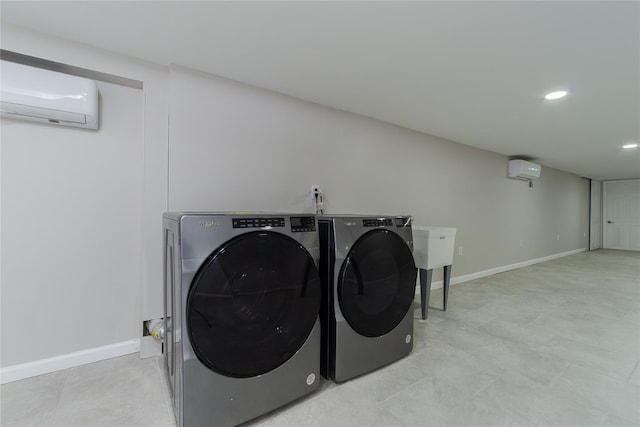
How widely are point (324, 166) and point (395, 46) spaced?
44.0 inches

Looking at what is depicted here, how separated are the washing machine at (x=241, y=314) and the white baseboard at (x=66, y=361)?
0.65 meters

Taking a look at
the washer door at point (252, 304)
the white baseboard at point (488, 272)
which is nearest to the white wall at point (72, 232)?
the washer door at point (252, 304)

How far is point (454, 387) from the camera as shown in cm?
149

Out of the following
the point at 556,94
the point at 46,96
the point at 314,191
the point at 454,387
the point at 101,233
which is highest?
the point at 556,94

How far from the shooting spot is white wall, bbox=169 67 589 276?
188 centimetres

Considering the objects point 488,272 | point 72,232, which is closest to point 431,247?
point 488,272

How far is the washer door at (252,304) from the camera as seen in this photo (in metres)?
1.09

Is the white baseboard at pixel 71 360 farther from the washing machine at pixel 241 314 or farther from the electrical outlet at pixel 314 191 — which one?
the electrical outlet at pixel 314 191

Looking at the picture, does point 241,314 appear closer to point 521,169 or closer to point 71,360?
point 71,360

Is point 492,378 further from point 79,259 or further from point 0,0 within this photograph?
point 0,0

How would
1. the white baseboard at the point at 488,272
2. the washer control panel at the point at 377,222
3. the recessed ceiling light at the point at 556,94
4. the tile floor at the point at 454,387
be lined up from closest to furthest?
1. the tile floor at the point at 454,387
2. the washer control panel at the point at 377,222
3. the recessed ceiling light at the point at 556,94
4. the white baseboard at the point at 488,272

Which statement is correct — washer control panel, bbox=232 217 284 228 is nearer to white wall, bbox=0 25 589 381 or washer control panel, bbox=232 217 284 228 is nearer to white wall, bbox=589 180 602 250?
white wall, bbox=0 25 589 381

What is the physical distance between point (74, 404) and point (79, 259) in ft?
2.53

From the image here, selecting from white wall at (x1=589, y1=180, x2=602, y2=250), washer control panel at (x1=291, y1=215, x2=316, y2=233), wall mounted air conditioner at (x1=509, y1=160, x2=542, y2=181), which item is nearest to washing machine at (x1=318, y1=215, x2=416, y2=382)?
washer control panel at (x1=291, y1=215, x2=316, y2=233)
